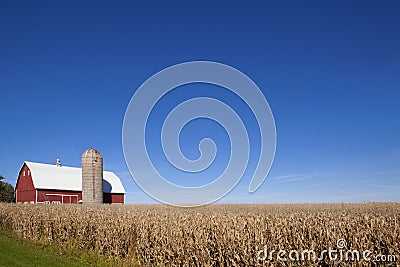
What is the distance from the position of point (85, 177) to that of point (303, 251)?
133 feet

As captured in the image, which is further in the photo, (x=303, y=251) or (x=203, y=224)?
(x=203, y=224)

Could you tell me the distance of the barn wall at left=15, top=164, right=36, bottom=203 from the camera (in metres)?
45.6

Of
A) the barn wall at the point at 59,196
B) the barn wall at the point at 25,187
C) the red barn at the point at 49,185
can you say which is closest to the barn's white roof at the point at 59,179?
the red barn at the point at 49,185

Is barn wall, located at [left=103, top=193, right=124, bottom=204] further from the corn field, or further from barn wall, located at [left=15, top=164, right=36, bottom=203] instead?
the corn field

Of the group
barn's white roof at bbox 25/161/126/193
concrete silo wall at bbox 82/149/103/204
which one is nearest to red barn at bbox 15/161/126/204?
barn's white roof at bbox 25/161/126/193

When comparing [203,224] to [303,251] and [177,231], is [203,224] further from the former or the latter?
[303,251]

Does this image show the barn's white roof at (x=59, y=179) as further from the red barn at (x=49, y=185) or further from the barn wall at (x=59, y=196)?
the barn wall at (x=59, y=196)

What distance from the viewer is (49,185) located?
46312 mm

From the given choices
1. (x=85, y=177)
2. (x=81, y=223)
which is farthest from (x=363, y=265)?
(x=85, y=177)

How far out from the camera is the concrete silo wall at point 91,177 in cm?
4503

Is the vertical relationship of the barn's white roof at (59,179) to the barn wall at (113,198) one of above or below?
above

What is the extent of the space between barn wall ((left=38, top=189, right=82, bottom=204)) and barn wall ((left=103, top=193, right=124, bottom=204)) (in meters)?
4.03

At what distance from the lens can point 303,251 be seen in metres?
8.68

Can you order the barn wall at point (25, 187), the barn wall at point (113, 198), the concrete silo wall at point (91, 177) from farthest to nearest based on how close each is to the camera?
the barn wall at point (113, 198)
the barn wall at point (25, 187)
the concrete silo wall at point (91, 177)
